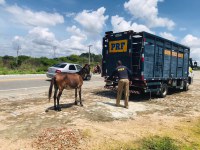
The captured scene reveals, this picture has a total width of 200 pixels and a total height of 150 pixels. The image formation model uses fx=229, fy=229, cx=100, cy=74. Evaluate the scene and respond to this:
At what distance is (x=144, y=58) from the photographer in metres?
11.5

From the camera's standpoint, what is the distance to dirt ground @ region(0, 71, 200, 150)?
226 inches

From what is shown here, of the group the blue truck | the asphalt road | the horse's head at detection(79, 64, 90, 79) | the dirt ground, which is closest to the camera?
the dirt ground

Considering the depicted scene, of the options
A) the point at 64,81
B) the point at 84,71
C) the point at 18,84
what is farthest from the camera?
the point at 18,84

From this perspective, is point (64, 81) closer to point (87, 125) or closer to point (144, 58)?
point (87, 125)

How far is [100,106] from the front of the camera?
1005cm

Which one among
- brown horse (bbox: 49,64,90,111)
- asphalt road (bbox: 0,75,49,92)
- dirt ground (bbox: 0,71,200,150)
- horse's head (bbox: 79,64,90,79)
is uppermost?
horse's head (bbox: 79,64,90,79)

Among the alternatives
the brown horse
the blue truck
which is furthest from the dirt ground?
the blue truck

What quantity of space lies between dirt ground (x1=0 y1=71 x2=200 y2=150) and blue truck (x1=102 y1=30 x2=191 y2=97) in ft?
6.28

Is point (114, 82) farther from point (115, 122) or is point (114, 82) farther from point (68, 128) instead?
point (68, 128)

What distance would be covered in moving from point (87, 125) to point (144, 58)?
5608mm

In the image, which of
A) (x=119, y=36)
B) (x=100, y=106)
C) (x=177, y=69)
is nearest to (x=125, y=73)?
(x=100, y=106)

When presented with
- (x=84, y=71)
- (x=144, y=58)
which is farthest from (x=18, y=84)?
(x=144, y=58)

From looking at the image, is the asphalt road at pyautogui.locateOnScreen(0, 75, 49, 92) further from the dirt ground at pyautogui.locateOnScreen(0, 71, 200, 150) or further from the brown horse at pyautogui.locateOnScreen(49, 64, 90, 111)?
→ the brown horse at pyautogui.locateOnScreen(49, 64, 90, 111)

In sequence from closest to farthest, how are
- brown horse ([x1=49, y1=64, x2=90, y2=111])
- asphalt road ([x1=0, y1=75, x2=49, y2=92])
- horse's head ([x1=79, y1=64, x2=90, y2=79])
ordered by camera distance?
brown horse ([x1=49, y1=64, x2=90, y2=111]) → horse's head ([x1=79, y1=64, x2=90, y2=79]) → asphalt road ([x1=0, y1=75, x2=49, y2=92])
